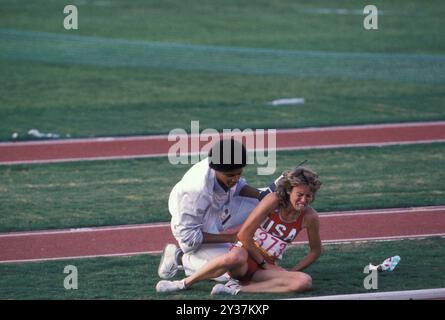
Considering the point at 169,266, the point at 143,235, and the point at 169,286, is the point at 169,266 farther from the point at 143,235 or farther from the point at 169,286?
the point at 143,235

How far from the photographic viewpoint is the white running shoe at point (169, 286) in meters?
8.86

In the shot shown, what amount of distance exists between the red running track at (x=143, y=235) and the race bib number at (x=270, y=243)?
5.43 ft

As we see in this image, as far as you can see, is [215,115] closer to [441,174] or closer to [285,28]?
[441,174]

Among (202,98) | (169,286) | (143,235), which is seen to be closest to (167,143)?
(202,98)

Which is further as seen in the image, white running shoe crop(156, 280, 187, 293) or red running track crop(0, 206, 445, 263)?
red running track crop(0, 206, 445, 263)

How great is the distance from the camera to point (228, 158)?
8.77 meters

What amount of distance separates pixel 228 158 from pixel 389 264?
191 cm

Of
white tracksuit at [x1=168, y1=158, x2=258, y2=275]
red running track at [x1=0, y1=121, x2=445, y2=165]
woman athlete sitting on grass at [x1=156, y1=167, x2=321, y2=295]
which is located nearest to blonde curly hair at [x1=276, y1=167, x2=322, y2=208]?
woman athlete sitting on grass at [x1=156, y1=167, x2=321, y2=295]

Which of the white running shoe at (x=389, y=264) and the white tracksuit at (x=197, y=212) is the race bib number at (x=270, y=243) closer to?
the white tracksuit at (x=197, y=212)

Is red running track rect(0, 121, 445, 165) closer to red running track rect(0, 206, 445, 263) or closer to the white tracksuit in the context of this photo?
red running track rect(0, 206, 445, 263)

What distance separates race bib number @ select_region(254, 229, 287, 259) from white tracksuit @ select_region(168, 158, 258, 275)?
33 cm

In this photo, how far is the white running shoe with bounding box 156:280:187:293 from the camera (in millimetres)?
8859

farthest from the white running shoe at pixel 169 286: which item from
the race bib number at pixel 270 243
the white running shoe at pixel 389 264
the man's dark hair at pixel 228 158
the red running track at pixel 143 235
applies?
the white running shoe at pixel 389 264
